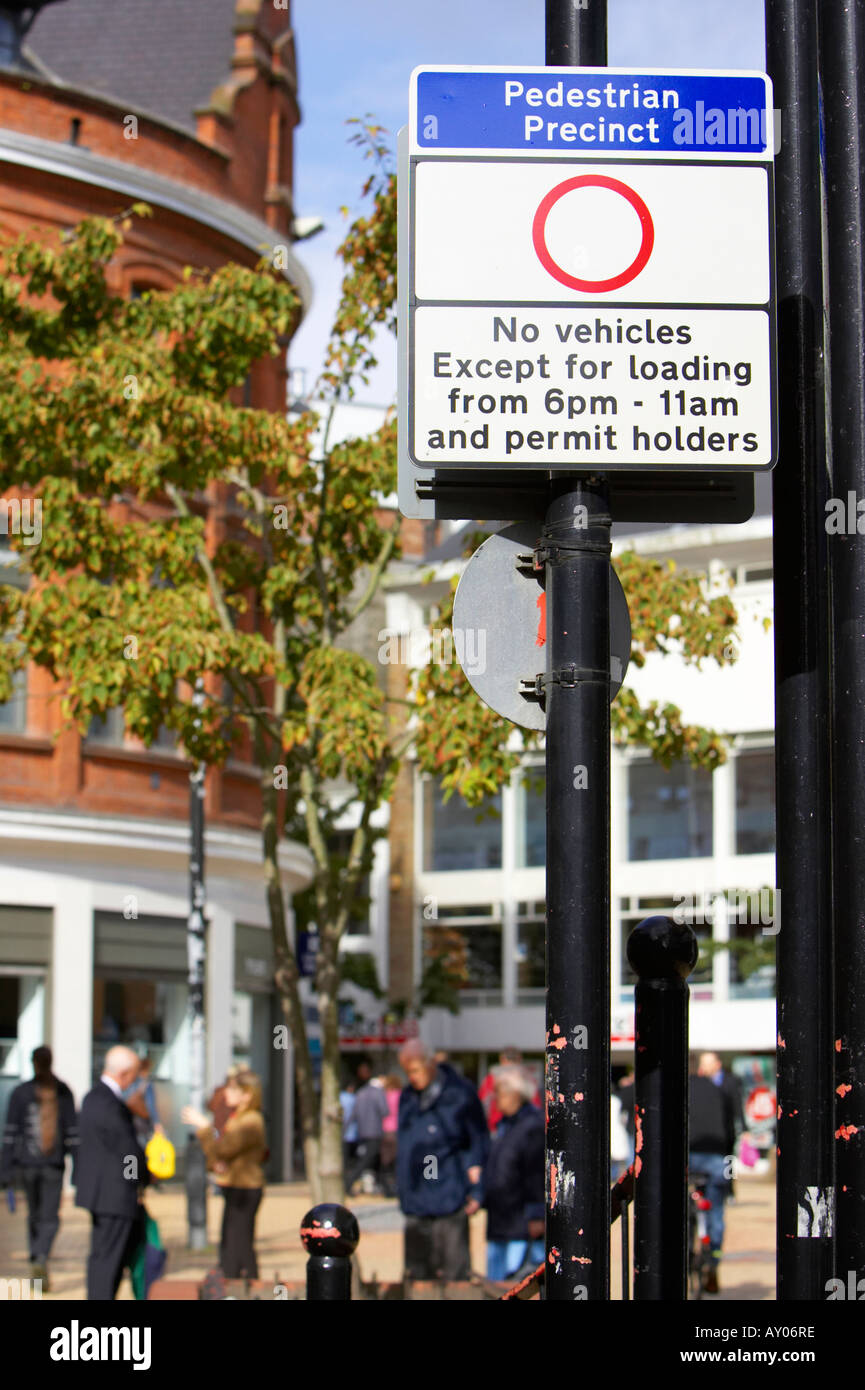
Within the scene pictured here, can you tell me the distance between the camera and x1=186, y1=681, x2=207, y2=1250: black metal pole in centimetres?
1806

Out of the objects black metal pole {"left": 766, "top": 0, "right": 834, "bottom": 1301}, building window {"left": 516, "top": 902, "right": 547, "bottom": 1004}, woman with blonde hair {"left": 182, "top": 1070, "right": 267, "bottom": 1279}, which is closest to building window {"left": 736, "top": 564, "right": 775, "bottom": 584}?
building window {"left": 516, "top": 902, "right": 547, "bottom": 1004}

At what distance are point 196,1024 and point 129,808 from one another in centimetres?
627

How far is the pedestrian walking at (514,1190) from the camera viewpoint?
11.6 meters

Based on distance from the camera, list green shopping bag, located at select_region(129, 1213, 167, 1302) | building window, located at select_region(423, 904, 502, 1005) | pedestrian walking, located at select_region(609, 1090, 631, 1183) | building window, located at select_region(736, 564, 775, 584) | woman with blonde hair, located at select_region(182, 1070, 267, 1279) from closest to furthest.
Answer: green shopping bag, located at select_region(129, 1213, 167, 1302) → woman with blonde hair, located at select_region(182, 1070, 267, 1279) → pedestrian walking, located at select_region(609, 1090, 631, 1183) → building window, located at select_region(736, 564, 775, 584) → building window, located at select_region(423, 904, 502, 1005)

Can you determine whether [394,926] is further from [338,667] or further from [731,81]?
[731,81]

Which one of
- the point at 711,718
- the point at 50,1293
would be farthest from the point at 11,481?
the point at 711,718

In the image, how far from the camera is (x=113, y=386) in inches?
495

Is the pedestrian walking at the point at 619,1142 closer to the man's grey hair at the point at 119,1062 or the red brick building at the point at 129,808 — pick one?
the red brick building at the point at 129,808

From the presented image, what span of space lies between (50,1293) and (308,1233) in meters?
10.3

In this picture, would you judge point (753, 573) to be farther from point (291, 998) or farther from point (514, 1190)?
point (514, 1190)

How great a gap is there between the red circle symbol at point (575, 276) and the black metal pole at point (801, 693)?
22.3 inches

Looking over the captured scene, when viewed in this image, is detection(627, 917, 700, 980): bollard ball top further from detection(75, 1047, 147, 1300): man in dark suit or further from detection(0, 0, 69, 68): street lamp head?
detection(0, 0, 69, 68): street lamp head

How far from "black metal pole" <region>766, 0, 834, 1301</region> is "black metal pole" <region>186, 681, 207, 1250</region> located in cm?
1441

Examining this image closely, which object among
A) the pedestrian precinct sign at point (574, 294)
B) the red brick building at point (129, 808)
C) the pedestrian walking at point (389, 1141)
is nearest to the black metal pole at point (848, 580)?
the pedestrian precinct sign at point (574, 294)
